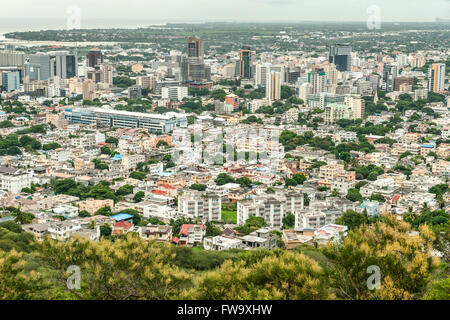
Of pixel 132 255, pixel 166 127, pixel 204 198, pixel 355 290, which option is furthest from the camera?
pixel 166 127

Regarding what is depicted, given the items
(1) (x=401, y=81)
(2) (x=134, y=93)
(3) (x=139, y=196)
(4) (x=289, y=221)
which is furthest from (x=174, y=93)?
(4) (x=289, y=221)

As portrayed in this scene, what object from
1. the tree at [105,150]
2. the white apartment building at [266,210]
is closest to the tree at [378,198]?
the white apartment building at [266,210]

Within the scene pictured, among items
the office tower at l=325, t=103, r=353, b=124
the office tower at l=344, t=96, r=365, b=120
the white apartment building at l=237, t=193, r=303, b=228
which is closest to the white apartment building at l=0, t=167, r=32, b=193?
the white apartment building at l=237, t=193, r=303, b=228

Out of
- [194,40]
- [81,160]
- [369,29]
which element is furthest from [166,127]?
[369,29]

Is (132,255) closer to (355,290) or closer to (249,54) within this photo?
(355,290)

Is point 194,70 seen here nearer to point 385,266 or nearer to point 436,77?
point 436,77
